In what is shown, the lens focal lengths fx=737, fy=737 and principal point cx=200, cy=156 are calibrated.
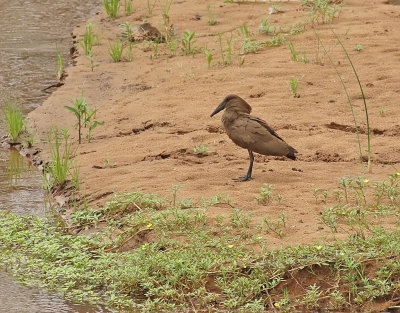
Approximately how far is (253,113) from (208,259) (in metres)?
3.13

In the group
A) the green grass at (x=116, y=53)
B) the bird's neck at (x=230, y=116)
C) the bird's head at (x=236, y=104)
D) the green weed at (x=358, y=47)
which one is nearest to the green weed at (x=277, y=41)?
the green weed at (x=358, y=47)

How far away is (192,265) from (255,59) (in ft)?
16.9

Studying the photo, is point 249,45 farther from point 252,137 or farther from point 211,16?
point 252,137

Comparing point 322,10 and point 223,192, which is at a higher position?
point 322,10

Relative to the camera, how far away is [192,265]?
15.4 ft

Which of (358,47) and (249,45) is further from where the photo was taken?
(249,45)

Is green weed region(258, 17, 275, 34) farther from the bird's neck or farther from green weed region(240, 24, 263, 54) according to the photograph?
the bird's neck

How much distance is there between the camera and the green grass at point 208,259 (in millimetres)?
4484

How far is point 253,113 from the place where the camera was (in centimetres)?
764

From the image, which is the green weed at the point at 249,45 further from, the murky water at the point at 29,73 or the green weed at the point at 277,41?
the murky water at the point at 29,73

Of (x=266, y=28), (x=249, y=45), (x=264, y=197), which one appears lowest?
(x=264, y=197)

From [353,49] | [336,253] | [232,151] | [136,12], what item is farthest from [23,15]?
[336,253]

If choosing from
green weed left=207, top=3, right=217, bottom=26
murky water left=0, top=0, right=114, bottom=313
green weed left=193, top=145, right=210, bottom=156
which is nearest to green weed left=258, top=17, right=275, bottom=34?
green weed left=207, top=3, right=217, bottom=26

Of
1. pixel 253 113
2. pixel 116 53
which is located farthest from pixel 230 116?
pixel 116 53
